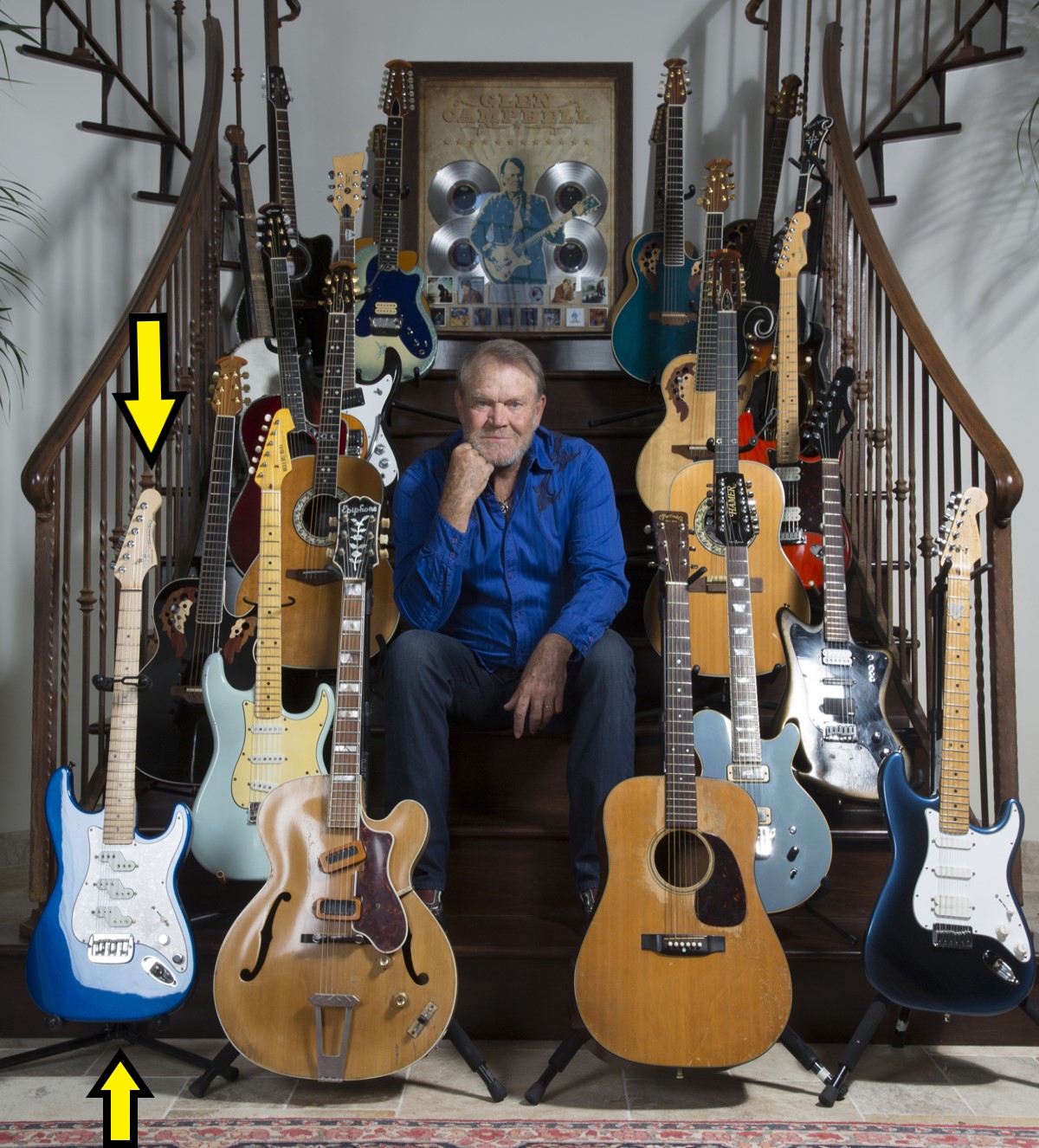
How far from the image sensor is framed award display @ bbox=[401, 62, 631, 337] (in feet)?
12.4

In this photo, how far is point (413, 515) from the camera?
2.35 m

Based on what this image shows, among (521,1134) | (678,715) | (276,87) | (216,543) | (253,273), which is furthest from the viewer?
(276,87)

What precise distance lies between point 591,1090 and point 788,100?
2728mm

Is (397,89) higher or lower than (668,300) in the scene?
higher

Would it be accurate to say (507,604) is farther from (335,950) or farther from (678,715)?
(335,950)

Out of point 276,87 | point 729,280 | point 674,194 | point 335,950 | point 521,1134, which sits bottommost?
point 521,1134

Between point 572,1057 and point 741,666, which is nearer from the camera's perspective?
point 572,1057

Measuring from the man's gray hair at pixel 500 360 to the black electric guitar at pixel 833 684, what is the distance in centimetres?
58

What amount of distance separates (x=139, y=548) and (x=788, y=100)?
2343 mm

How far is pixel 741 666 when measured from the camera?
82.5 inches

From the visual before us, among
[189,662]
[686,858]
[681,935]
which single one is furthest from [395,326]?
[681,935]

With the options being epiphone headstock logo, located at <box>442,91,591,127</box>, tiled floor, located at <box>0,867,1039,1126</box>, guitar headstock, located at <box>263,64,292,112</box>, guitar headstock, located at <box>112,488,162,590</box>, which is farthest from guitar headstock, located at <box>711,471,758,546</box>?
epiphone headstock logo, located at <box>442,91,591,127</box>

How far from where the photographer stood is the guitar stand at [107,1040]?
191 centimetres

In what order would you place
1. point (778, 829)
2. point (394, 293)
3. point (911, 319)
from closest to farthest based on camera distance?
point (778, 829)
point (911, 319)
point (394, 293)
